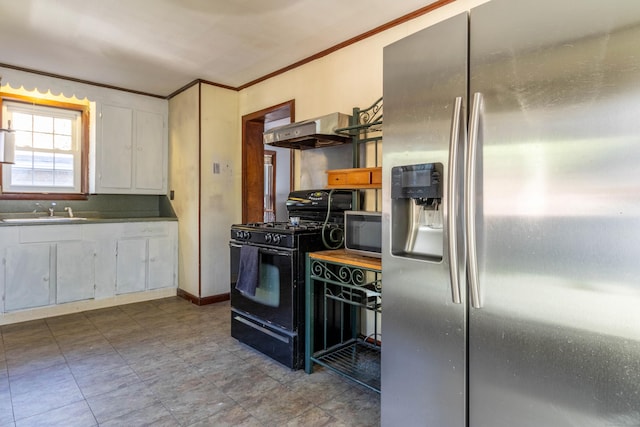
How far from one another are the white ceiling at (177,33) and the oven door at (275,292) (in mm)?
1706

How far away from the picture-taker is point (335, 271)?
2.37 metres

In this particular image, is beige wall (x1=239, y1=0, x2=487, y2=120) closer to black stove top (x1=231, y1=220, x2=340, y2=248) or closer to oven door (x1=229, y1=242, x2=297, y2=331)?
black stove top (x1=231, y1=220, x2=340, y2=248)

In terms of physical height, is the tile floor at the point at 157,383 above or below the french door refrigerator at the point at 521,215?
below

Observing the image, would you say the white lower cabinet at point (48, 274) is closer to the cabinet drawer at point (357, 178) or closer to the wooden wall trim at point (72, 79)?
the wooden wall trim at point (72, 79)

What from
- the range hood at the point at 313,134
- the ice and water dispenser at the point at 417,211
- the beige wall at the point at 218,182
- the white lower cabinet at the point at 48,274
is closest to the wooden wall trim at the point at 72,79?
the beige wall at the point at 218,182

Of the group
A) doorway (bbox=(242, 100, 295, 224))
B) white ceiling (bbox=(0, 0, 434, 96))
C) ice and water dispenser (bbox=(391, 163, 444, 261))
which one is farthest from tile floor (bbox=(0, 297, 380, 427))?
white ceiling (bbox=(0, 0, 434, 96))

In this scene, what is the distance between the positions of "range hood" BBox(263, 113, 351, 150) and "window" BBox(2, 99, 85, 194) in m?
2.74

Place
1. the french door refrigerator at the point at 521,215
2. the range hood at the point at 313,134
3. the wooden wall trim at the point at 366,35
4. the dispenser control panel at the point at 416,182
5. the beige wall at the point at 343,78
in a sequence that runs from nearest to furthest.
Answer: the french door refrigerator at the point at 521,215 → the dispenser control panel at the point at 416,182 → the wooden wall trim at the point at 366,35 → the beige wall at the point at 343,78 → the range hood at the point at 313,134

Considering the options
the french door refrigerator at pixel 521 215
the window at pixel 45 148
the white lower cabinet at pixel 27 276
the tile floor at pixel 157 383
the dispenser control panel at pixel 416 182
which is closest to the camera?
the french door refrigerator at pixel 521 215

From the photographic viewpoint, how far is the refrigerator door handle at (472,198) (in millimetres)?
1187

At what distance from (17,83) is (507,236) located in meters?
4.68

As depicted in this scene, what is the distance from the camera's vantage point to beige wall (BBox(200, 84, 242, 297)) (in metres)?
4.08

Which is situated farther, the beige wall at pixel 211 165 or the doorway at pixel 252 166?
the doorway at pixel 252 166

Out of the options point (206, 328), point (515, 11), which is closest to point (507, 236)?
point (515, 11)
